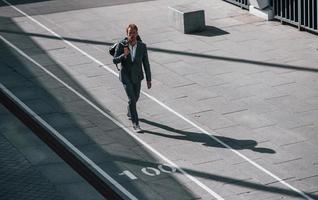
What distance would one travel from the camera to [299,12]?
21812 mm

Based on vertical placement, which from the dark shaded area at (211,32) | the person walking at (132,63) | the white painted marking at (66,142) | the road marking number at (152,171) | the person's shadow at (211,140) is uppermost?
the person walking at (132,63)

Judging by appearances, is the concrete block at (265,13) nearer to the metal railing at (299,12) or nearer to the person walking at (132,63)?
the metal railing at (299,12)

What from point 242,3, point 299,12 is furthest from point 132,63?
point 242,3

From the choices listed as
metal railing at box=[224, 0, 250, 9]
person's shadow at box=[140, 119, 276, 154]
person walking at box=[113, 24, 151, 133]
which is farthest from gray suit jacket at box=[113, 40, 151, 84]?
metal railing at box=[224, 0, 250, 9]

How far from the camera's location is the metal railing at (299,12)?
21.3 metres

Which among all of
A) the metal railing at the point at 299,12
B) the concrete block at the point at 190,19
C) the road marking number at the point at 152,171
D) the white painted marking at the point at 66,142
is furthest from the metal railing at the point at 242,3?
the road marking number at the point at 152,171

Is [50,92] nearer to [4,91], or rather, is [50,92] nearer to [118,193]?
[4,91]

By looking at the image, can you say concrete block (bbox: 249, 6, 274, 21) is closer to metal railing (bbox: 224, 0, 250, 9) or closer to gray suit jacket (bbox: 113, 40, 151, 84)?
metal railing (bbox: 224, 0, 250, 9)

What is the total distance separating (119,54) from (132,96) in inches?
33.9

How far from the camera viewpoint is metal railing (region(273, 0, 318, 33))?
839 inches

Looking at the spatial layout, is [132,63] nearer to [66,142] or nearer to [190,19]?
[66,142]

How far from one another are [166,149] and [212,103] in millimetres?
2433

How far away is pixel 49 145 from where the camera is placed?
15.0m

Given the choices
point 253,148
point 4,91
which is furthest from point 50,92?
point 253,148
